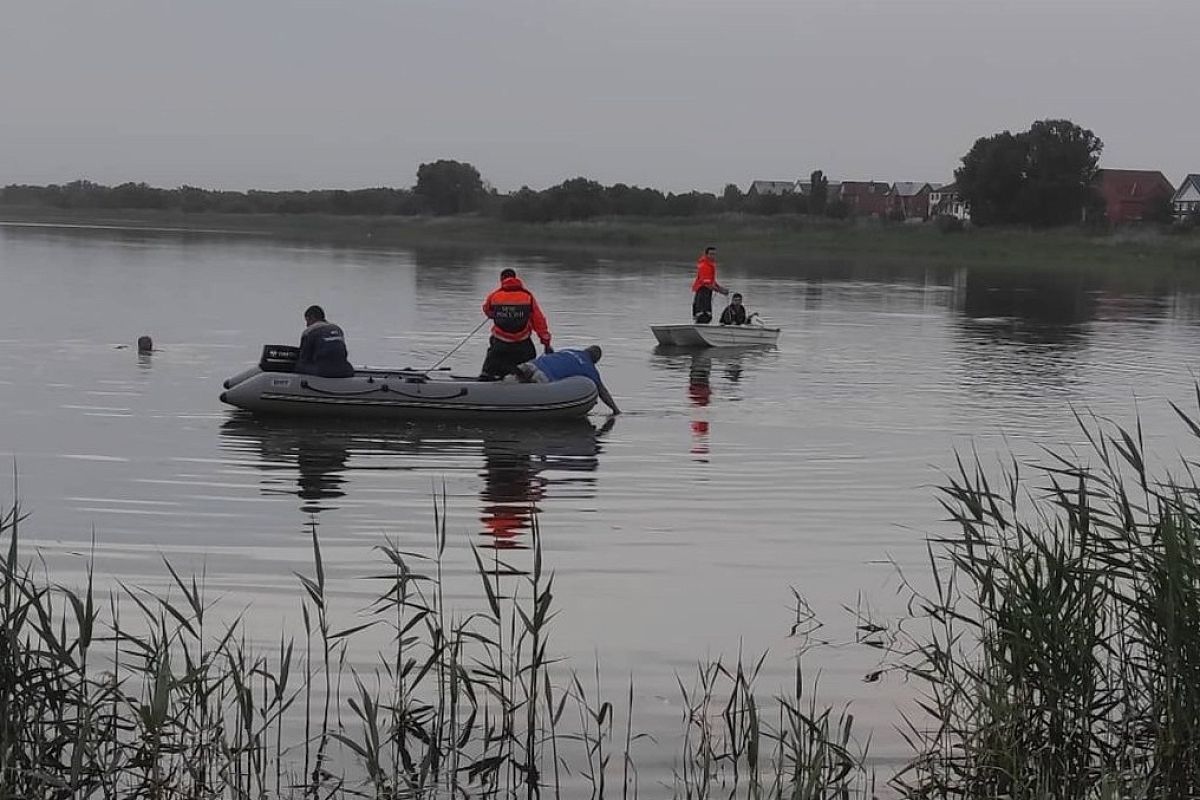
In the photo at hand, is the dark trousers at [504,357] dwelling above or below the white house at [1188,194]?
below

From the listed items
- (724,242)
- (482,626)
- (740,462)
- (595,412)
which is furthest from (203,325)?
(724,242)

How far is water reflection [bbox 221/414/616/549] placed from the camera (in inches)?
442

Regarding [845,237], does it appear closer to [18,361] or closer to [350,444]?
[18,361]

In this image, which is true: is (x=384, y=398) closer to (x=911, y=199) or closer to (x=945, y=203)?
(x=945, y=203)

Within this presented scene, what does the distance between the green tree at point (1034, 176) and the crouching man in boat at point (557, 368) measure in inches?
2415

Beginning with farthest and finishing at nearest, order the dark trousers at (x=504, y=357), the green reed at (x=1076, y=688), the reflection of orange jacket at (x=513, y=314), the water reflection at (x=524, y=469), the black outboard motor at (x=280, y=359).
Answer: the dark trousers at (x=504, y=357) < the reflection of orange jacket at (x=513, y=314) < the black outboard motor at (x=280, y=359) < the water reflection at (x=524, y=469) < the green reed at (x=1076, y=688)

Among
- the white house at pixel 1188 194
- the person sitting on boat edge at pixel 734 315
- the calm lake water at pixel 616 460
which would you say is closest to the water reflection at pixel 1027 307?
the calm lake water at pixel 616 460

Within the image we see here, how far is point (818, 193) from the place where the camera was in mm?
85500

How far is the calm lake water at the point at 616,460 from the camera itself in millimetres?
8281

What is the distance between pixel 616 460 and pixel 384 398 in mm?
2566

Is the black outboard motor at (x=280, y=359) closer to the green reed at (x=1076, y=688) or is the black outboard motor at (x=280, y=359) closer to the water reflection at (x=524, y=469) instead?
the water reflection at (x=524, y=469)

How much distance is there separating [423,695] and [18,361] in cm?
1526

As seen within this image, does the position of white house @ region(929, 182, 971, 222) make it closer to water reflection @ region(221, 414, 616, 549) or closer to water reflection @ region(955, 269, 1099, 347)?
water reflection @ region(955, 269, 1099, 347)

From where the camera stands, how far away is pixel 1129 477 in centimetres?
1240
